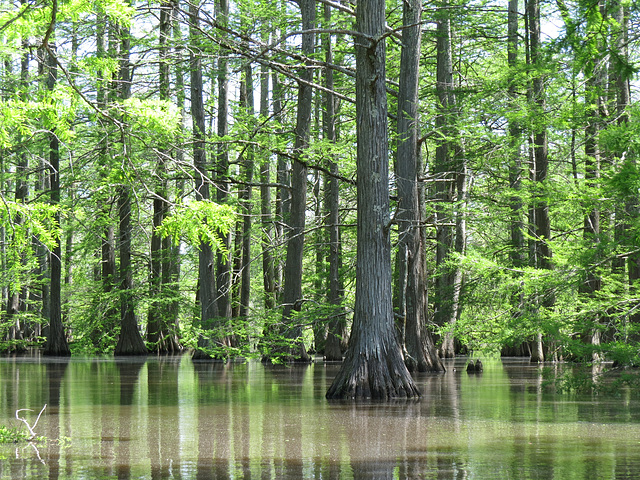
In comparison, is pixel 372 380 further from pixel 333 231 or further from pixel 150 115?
pixel 333 231

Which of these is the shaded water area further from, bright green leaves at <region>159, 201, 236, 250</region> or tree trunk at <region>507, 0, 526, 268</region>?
tree trunk at <region>507, 0, 526, 268</region>

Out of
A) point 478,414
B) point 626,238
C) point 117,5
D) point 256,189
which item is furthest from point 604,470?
point 256,189

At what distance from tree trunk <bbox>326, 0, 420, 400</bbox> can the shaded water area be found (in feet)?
2.31

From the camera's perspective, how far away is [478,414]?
32.4 ft

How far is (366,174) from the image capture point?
1275cm

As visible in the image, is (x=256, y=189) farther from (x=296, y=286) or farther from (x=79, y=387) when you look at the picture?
(x=79, y=387)

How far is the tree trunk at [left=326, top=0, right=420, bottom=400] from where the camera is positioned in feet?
38.5

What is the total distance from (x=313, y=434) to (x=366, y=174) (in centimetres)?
574

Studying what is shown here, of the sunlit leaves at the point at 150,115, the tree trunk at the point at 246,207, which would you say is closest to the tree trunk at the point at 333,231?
the tree trunk at the point at 246,207

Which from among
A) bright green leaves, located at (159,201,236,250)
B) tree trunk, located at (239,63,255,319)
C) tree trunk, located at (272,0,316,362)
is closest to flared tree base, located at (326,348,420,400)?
bright green leaves, located at (159,201,236,250)

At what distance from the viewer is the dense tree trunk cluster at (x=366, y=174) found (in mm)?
10188

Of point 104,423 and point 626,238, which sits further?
point 626,238

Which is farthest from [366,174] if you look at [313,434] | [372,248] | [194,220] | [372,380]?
[313,434]

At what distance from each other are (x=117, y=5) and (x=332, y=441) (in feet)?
19.0
